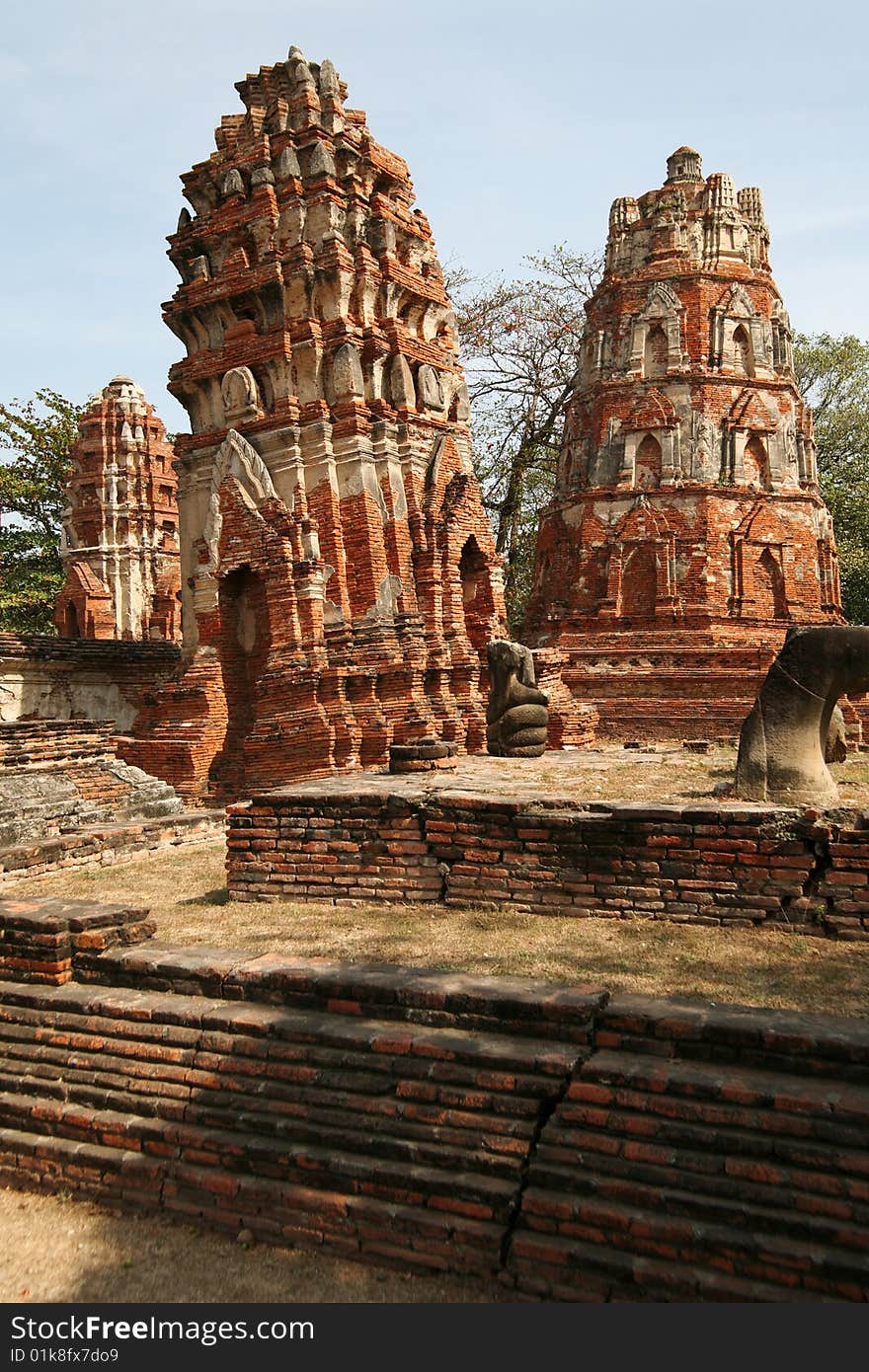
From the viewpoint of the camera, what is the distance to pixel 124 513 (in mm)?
26172

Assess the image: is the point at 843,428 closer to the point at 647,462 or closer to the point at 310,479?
the point at 647,462

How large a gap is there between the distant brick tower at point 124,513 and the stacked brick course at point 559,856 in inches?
754

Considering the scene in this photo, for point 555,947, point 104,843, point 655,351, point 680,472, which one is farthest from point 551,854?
point 655,351

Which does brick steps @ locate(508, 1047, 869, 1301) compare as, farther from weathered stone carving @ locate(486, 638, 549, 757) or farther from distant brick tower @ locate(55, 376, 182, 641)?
distant brick tower @ locate(55, 376, 182, 641)

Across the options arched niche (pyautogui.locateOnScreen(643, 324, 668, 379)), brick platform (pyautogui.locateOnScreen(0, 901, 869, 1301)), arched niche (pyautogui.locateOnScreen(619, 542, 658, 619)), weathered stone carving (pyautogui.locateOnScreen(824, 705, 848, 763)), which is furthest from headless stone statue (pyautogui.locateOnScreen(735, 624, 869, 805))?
arched niche (pyautogui.locateOnScreen(643, 324, 668, 379))

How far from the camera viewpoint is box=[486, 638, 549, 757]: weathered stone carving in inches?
413

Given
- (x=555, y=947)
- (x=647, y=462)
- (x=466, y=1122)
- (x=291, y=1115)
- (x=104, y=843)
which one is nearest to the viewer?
(x=466, y=1122)

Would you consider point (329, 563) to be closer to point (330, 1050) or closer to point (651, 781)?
point (651, 781)

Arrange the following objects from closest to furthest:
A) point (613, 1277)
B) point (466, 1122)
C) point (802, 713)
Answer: point (613, 1277) < point (466, 1122) < point (802, 713)

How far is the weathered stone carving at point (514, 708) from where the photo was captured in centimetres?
1050

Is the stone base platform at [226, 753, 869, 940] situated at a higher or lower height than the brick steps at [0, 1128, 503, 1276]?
higher

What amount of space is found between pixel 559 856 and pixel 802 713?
1.93m

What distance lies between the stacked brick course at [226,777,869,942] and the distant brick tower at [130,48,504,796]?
4.59 metres

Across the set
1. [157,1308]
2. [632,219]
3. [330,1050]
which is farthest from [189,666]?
[632,219]
